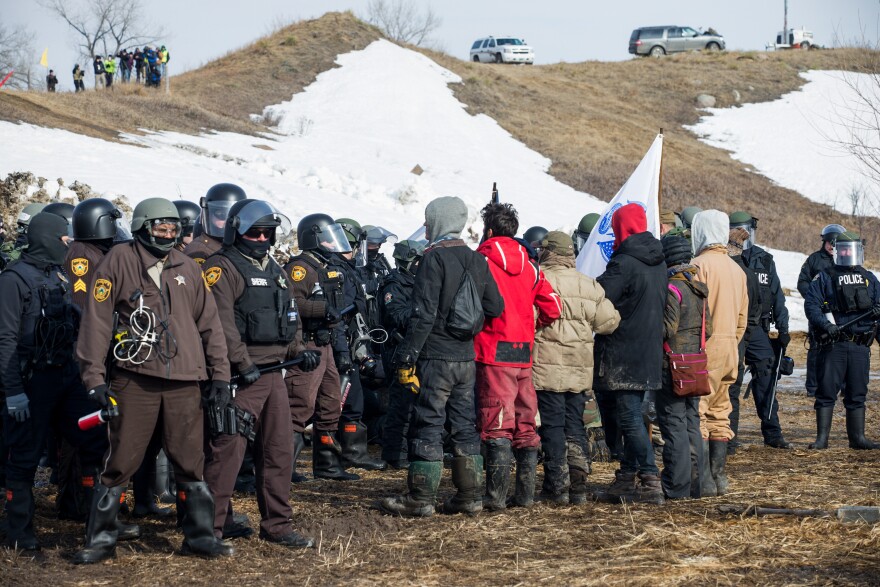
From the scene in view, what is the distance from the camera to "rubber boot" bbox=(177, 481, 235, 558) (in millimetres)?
6367

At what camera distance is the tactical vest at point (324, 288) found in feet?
27.8

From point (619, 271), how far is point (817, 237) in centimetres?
2970

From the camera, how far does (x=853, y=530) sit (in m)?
6.82

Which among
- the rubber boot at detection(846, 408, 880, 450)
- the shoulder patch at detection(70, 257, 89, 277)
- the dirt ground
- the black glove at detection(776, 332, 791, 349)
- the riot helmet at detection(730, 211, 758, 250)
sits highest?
the riot helmet at detection(730, 211, 758, 250)

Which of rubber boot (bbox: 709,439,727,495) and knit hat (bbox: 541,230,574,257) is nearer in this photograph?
knit hat (bbox: 541,230,574,257)

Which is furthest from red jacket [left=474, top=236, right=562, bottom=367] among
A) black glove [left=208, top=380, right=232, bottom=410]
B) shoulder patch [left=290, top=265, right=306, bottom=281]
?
black glove [left=208, top=380, right=232, bottom=410]

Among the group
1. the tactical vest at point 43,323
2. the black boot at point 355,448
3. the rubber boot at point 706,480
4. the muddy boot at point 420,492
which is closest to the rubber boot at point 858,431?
the rubber boot at point 706,480

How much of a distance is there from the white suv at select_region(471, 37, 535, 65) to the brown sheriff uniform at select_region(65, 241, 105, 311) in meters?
53.2

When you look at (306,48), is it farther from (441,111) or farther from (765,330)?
(765,330)

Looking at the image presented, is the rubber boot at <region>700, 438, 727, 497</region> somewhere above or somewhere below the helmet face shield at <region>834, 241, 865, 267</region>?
below

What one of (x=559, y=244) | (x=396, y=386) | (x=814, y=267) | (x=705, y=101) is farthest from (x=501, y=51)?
(x=559, y=244)

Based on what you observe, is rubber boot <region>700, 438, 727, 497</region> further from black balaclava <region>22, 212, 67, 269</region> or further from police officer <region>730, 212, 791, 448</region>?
black balaclava <region>22, 212, 67, 269</region>

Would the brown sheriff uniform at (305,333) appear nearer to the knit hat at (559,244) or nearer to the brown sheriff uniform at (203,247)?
the brown sheriff uniform at (203,247)

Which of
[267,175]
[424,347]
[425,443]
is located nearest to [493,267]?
[424,347]
